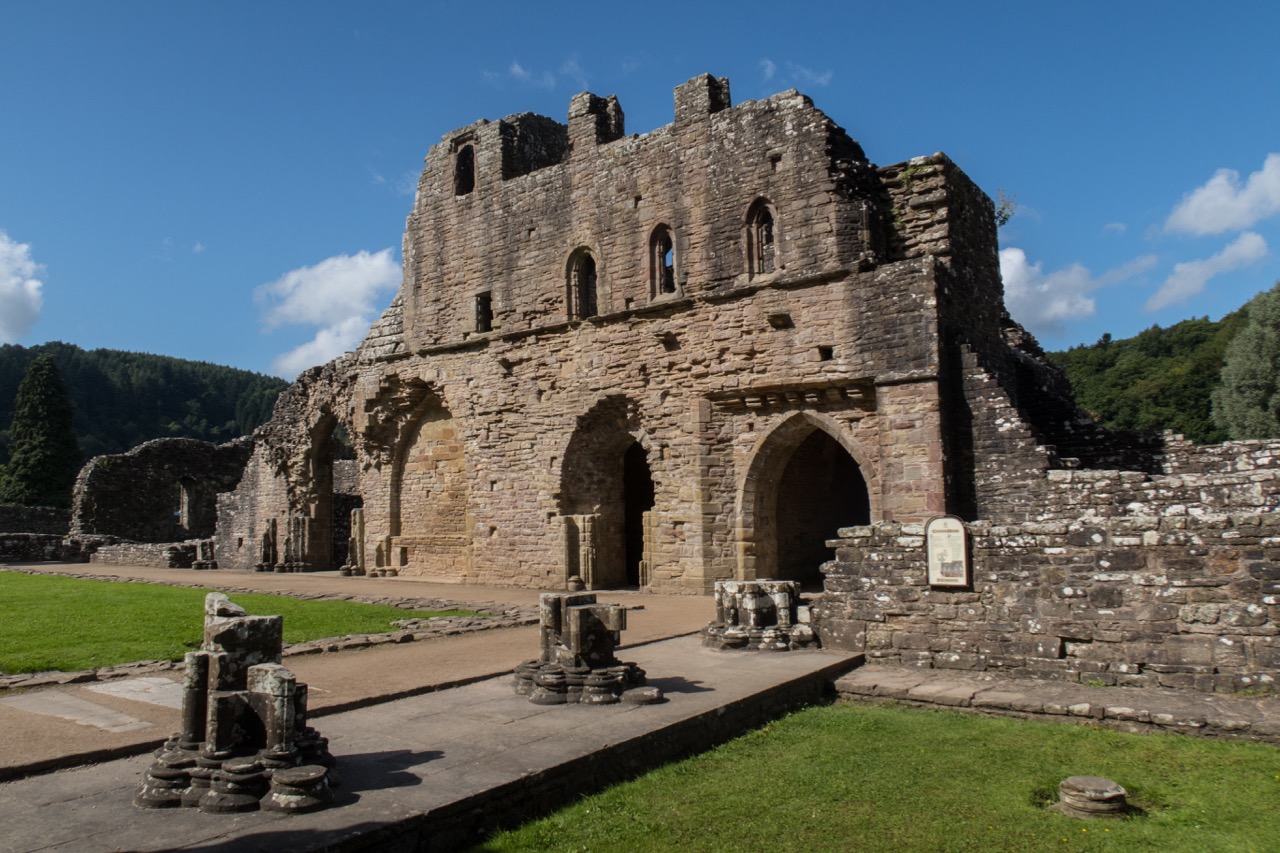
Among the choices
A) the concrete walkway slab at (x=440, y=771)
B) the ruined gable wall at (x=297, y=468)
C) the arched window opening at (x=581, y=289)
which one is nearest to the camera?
the concrete walkway slab at (x=440, y=771)

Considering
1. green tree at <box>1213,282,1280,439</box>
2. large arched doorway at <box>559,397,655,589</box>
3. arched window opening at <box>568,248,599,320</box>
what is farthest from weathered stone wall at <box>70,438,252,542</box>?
green tree at <box>1213,282,1280,439</box>

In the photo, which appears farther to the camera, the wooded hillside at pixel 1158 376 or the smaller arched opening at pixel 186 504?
the wooded hillside at pixel 1158 376

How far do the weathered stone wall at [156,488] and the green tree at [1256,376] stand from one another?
36.8 meters

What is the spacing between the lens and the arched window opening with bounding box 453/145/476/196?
19719 millimetres

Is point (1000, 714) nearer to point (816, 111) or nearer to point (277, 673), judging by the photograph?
point (277, 673)

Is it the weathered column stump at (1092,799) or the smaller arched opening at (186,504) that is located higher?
the smaller arched opening at (186,504)

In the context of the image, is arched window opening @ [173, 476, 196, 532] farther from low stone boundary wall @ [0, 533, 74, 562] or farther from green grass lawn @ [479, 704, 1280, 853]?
green grass lawn @ [479, 704, 1280, 853]

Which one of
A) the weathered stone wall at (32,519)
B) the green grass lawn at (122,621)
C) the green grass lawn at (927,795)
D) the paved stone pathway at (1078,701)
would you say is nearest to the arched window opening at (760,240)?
the green grass lawn at (122,621)

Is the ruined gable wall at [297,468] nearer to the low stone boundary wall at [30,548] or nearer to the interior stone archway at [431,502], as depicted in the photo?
the interior stone archway at [431,502]

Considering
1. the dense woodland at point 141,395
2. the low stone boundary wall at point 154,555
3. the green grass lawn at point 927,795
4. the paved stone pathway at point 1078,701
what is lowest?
the green grass lawn at point 927,795

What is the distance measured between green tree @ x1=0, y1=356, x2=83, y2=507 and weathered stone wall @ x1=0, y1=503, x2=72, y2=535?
7.19 m

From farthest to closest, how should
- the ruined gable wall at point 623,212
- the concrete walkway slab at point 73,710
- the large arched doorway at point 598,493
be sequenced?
1. the large arched doorway at point 598,493
2. the ruined gable wall at point 623,212
3. the concrete walkway slab at point 73,710

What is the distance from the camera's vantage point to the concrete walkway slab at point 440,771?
3.90 m

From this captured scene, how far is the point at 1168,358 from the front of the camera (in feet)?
170
